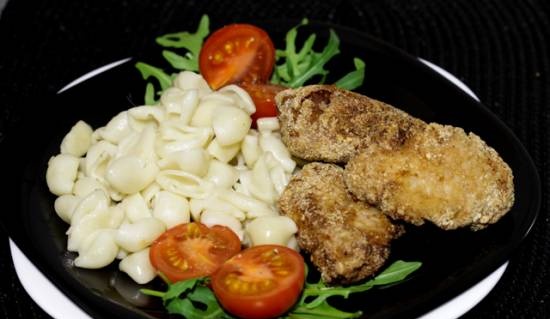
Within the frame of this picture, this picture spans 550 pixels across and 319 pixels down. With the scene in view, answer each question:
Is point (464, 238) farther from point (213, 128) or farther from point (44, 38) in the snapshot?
point (44, 38)

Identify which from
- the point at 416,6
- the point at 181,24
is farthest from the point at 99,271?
the point at 416,6

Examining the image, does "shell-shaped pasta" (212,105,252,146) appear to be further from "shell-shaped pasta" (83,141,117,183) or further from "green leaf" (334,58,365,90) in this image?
"green leaf" (334,58,365,90)

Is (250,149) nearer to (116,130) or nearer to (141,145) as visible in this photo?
(141,145)

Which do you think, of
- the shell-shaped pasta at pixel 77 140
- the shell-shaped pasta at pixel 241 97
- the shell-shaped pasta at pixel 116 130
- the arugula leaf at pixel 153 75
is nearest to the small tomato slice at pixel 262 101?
the shell-shaped pasta at pixel 241 97

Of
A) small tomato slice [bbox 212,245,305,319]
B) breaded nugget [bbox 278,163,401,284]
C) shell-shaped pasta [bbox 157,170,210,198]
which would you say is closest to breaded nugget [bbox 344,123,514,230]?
breaded nugget [bbox 278,163,401,284]

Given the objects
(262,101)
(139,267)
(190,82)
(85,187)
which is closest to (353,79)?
(262,101)
